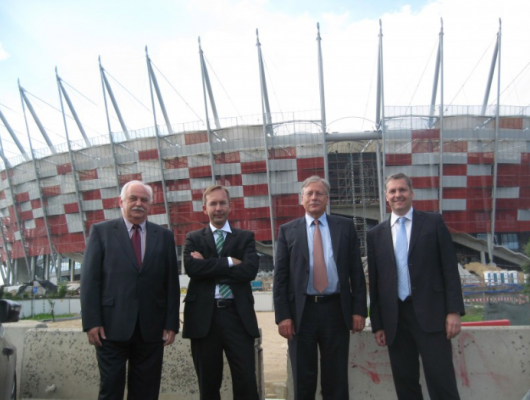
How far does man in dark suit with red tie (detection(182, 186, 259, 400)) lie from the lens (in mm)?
3465

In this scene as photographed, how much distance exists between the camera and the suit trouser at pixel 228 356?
3.46 metres

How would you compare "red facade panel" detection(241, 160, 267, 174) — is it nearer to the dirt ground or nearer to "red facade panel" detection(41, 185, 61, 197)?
the dirt ground

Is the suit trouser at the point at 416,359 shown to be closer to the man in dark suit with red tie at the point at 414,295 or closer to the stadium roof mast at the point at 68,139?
the man in dark suit with red tie at the point at 414,295

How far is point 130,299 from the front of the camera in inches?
130

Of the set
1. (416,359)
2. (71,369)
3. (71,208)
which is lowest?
(71,369)

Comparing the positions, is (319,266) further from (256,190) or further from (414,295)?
(256,190)

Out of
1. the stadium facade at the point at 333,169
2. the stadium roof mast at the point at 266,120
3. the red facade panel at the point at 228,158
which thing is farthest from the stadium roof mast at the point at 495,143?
the red facade panel at the point at 228,158

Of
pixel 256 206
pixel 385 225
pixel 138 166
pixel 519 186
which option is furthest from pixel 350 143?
pixel 385 225

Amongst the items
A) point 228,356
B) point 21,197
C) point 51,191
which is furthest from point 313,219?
point 21,197

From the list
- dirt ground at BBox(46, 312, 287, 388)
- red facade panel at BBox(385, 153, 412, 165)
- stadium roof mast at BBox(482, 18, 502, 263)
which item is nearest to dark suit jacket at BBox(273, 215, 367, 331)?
dirt ground at BBox(46, 312, 287, 388)

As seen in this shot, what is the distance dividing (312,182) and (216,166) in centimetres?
3009

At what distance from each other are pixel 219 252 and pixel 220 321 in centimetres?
58

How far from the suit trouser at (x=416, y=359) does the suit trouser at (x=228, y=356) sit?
119cm

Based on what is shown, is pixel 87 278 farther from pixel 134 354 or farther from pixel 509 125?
pixel 509 125
